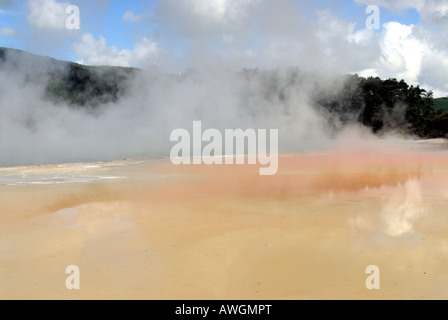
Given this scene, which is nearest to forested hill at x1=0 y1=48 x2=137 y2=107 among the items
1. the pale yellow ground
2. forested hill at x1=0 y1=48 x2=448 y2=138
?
forested hill at x1=0 y1=48 x2=448 y2=138

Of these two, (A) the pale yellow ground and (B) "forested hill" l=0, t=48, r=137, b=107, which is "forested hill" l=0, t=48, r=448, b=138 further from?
(A) the pale yellow ground

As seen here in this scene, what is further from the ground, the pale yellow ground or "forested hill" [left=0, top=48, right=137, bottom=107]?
"forested hill" [left=0, top=48, right=137, bottom=107]

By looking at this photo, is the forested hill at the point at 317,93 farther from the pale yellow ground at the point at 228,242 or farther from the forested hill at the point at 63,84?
the pale yellow ground at the point at 228,242

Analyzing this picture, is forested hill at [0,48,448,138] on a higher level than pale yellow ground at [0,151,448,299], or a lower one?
higher

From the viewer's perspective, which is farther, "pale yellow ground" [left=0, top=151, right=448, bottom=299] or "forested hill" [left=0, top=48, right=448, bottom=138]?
"forested hill" [left=0, top=48, right=448, bottom=138]

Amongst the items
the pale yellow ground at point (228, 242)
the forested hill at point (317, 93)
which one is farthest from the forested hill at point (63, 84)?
the pale yellow ground at point (228, 242)

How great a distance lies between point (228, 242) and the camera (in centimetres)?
333

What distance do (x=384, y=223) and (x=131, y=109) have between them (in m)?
15.3

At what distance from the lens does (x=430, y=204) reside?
4.62m

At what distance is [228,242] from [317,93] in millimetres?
20051

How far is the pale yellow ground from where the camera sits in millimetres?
2492

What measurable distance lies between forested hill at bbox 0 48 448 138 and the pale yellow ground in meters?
12.0

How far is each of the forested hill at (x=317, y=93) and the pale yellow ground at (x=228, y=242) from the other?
1198 centimetres

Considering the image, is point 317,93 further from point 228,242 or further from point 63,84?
point 228,242
